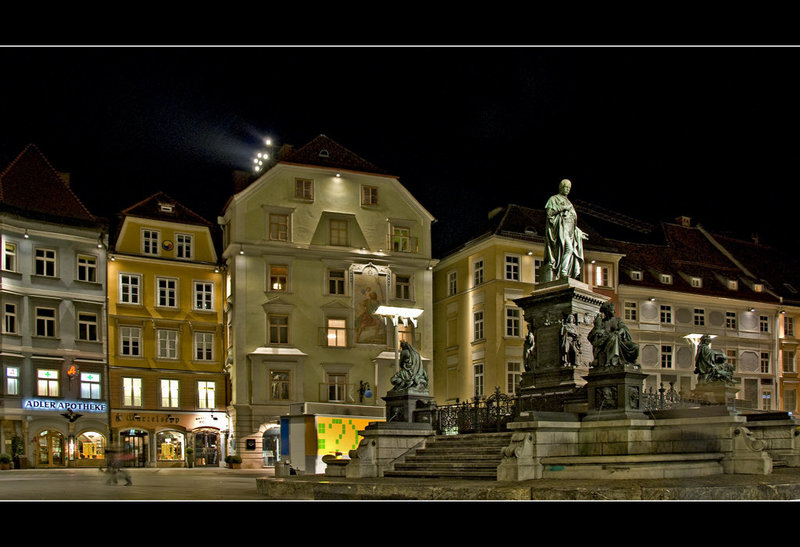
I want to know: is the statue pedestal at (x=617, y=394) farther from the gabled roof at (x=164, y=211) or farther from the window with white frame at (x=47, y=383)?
the gabled roof at (x=164, y=211)

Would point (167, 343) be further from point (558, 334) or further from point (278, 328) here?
point (558, 334)

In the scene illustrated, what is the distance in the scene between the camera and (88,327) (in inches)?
1614

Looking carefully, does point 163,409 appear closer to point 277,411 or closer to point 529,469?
point 277,411

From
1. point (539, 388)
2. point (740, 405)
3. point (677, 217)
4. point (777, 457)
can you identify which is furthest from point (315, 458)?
point (677, 217)

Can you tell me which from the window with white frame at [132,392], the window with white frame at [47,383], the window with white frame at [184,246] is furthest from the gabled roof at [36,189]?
the window with white frame at [184,246]

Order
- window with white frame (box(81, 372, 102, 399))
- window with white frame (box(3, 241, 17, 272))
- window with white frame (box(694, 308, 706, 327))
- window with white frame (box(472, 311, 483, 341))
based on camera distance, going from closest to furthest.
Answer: window with white frame (box(3, 241, 17, 272)) < window with white frame (box(81, 372, 102, 399)) < window with white frame (box(472, 311, 483, 341)) < window with white frame (box(694, 308, 706, 327))

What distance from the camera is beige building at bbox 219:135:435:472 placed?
4609cm

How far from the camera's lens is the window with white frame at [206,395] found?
47.7m

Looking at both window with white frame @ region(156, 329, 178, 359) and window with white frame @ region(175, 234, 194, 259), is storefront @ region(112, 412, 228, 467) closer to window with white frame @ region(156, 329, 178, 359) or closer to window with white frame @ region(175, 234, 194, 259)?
window with white frame @ region(156, 329, 178, 359)

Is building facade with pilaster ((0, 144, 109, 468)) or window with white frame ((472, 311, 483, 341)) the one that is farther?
window with white frame ((472, 311, 483, 341))

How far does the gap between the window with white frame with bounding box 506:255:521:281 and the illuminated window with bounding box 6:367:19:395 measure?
89.1 ft

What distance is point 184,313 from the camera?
48438 millimetres

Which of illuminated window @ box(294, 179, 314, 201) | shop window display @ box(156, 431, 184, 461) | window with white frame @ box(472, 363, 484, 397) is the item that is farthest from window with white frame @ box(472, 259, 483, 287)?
shop window display @ box(156, 431, 184, 461)

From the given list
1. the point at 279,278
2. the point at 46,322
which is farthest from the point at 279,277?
the point at 46,322
